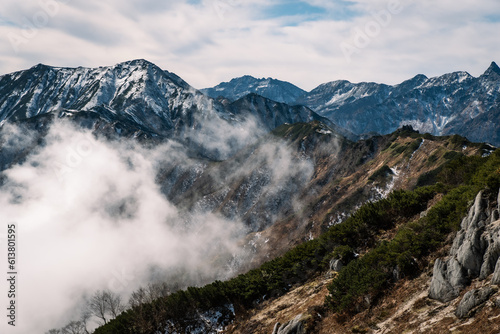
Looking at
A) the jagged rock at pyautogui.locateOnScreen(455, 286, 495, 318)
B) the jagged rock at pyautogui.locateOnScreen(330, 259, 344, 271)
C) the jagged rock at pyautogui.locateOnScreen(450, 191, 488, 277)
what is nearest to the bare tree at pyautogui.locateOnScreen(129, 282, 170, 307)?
the jagged rock at pyautogui.locateOnScreen(330, 259, 344, 271)

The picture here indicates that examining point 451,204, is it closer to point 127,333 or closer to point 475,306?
point 475,306

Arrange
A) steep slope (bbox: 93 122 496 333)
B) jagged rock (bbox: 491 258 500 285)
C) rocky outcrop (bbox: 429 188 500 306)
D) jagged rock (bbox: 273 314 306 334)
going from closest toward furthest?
jagged rock (bbox: 491 258 500 285) → rocky outcrop (bbox: 429 188 500 306) → jagged rock (bbox: 273 314 306 334) → steep slope (bbox: 93 122 496 333)

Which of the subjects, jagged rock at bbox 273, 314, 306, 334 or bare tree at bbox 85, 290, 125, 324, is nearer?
jagged rock at bbox 273, 314, 306, 334

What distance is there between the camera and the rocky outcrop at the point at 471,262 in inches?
732

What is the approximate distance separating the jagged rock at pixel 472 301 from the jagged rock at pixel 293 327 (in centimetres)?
1124

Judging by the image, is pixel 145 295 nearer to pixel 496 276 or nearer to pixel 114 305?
pixel 114 305

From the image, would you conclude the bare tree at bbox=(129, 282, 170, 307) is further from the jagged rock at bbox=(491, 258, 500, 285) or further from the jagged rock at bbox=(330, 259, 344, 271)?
the jagged rock at bbox=(491, 258, 500, 285)

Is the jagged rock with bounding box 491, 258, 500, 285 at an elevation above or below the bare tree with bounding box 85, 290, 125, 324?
below

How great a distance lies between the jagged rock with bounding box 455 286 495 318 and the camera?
16873 millimetres

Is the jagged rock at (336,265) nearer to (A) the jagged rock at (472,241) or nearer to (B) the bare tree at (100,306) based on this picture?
(A) the jagged rock at (472,241)

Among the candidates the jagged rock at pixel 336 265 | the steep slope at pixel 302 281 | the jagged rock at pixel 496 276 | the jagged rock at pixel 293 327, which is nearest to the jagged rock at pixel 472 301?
the jagged rock at pixel 496 276

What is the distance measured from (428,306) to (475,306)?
10.4 feet

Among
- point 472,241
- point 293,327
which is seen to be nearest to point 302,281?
point 293,327

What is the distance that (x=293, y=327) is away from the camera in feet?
81.7
